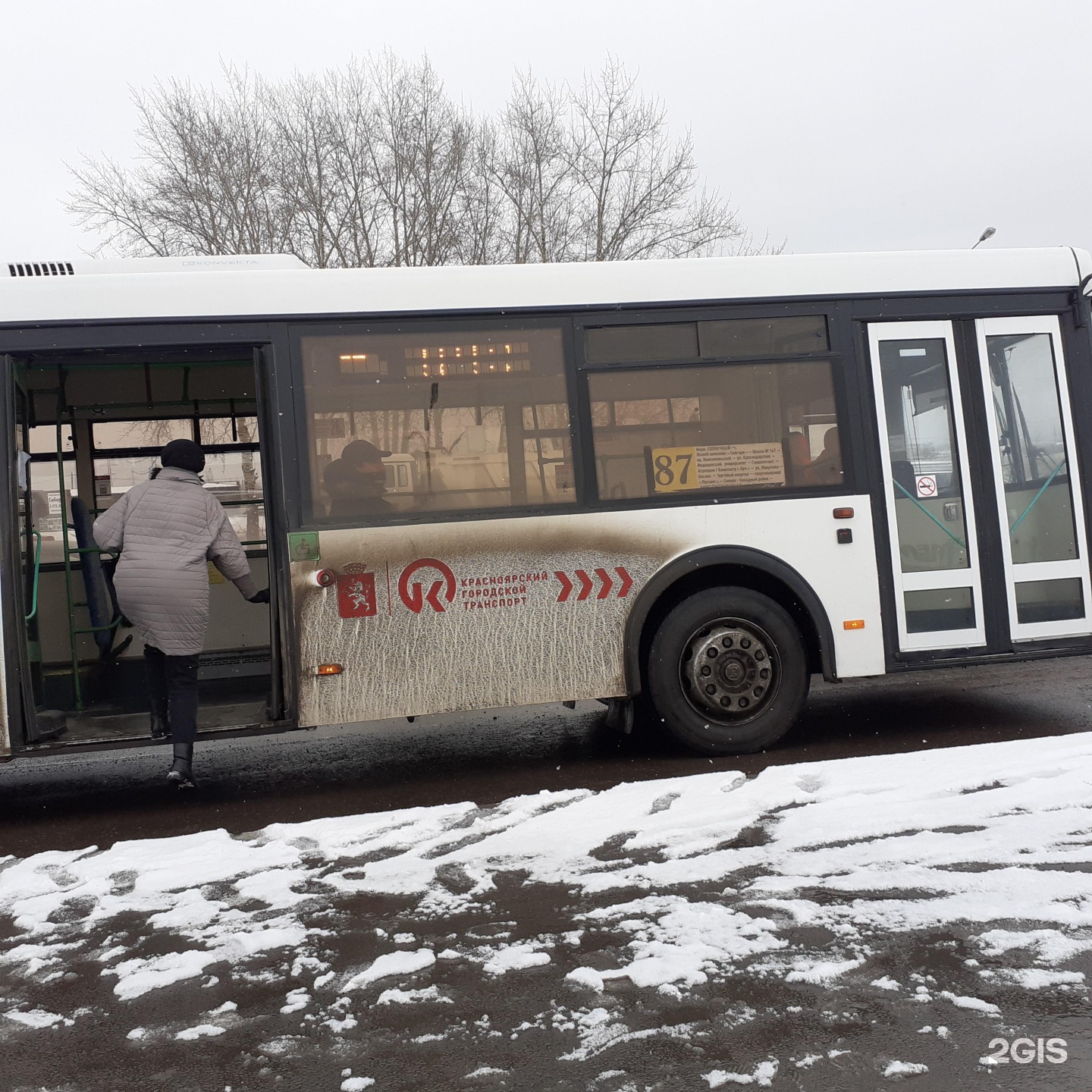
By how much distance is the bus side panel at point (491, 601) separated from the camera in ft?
20.4

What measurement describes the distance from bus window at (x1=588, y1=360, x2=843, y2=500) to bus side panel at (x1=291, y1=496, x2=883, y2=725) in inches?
7.3

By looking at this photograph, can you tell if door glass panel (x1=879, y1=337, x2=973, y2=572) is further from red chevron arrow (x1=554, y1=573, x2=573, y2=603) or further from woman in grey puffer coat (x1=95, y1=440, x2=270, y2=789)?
woman in grey puffer coat (x1=95, y1=440, x2=270, y2=789)

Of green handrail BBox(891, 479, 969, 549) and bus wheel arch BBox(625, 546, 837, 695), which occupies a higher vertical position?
green handrail BBox(891, 479, 969, 549)

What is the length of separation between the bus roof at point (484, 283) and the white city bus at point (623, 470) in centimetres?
2

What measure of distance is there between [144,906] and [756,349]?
176 inches

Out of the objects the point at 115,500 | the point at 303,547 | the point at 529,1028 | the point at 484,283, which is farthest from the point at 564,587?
the point at 115,500

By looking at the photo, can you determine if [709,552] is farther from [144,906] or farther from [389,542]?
[144,906]

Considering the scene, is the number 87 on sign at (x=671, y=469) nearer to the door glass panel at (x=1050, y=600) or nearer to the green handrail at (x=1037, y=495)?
the green handrail at (x=1037, y=495)

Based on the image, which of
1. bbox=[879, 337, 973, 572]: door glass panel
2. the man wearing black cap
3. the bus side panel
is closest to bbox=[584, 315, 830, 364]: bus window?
bbox=[879, 337, 973, 572]: door glass panel

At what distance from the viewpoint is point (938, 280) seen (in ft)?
22.6

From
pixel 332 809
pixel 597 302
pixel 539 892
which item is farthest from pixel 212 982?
pixel 597 302

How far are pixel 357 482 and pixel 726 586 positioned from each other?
7.37ft

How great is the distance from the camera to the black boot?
604 centimetres

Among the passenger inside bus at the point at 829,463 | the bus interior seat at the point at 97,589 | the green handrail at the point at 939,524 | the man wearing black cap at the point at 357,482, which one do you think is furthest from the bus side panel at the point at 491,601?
the bus interior seat at the point at 97,589
